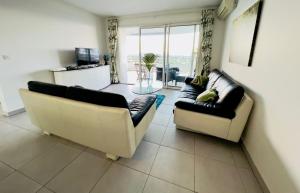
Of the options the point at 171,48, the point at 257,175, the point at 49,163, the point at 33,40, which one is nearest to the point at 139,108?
the point at 49,163

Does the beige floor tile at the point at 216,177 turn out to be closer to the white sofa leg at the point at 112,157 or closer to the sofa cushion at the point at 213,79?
the white sofa leg at the point at 112,157

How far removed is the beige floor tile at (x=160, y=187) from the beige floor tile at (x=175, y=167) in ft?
0.17

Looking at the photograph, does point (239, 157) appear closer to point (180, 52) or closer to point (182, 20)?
point (180, 52)

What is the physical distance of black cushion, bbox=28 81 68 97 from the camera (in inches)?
64.6

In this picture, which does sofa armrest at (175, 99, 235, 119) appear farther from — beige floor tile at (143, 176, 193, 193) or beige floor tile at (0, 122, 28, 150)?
beige floor tile at (0, 122, 28, 150)

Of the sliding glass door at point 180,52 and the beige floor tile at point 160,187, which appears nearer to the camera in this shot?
the beige floor tile at point 160,187

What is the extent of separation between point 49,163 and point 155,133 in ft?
4.71

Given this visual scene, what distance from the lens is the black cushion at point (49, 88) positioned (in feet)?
5.39

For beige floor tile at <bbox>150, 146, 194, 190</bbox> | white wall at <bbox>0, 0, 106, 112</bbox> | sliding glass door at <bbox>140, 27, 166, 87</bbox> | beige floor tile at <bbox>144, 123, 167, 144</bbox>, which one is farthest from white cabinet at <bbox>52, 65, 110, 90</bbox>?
beige floor tile at <bbox>150, 146, 194, 190</bbox>

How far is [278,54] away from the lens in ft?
4.36

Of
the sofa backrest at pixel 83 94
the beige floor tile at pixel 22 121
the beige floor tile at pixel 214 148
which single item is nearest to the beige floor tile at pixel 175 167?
the beige floor tile at pixel 214 148

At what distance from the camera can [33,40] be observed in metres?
3.01

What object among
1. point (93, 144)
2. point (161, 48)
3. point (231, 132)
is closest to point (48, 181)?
point (93, 144)

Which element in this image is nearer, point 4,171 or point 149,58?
point 4,171
